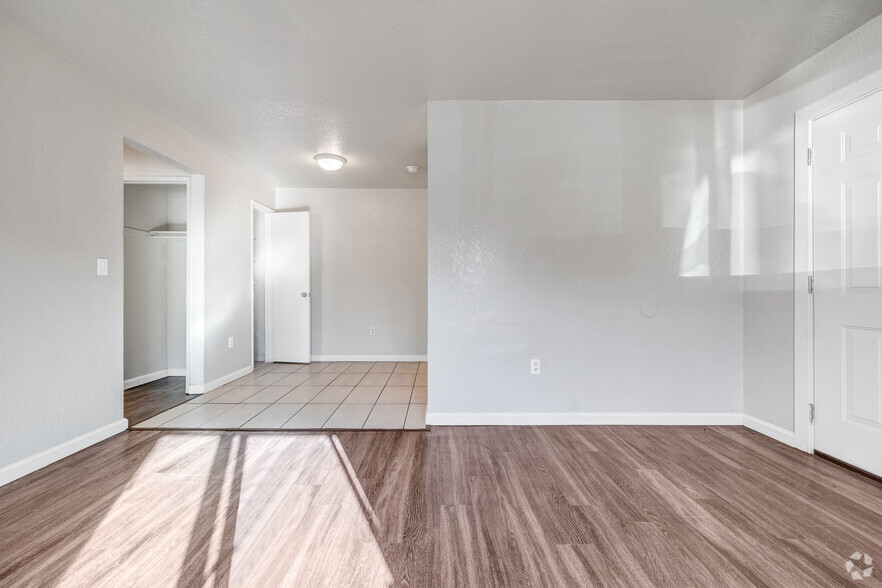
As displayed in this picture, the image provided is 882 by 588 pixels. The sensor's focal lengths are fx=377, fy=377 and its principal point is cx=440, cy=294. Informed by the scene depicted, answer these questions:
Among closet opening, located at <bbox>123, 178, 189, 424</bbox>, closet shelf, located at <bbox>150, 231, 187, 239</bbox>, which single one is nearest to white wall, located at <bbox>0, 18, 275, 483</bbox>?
closet opening, located at <bbox>123, 178, 189, 424</bbox>

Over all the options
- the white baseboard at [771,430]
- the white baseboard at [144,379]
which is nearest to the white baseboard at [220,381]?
the white baseboard at [144,379]

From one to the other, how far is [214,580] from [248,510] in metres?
0.44

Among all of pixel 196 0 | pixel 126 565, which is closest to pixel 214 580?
pixel 126 565

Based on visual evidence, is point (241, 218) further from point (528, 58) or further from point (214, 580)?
point (214, 580)

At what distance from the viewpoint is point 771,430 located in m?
2.62

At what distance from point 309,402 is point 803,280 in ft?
12.5

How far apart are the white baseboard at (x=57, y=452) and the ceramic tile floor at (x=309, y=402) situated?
17 cm

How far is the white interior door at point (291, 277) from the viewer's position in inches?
209

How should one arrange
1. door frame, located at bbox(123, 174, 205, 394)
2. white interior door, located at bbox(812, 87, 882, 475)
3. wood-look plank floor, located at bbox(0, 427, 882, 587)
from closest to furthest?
wood-look plank floor, located at bbox(0, 427, 882, 587) → white interior door, located at bbox(812, 87, 882, 475) → door frame, located at bbox(123, 174, 205, 394)

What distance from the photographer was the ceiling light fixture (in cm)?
405

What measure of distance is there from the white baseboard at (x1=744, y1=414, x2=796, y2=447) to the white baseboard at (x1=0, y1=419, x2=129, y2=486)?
4593mm

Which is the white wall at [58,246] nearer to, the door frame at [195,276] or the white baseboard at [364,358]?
the door frame at [195,276]

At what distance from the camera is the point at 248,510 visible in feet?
A: 5.72

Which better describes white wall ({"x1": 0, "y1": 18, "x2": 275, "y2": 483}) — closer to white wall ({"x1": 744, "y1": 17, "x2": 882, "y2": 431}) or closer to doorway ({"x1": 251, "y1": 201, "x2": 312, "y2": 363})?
doorway ({"x1": 251, "y1": 201, "x2": 312, "y2": 363})
